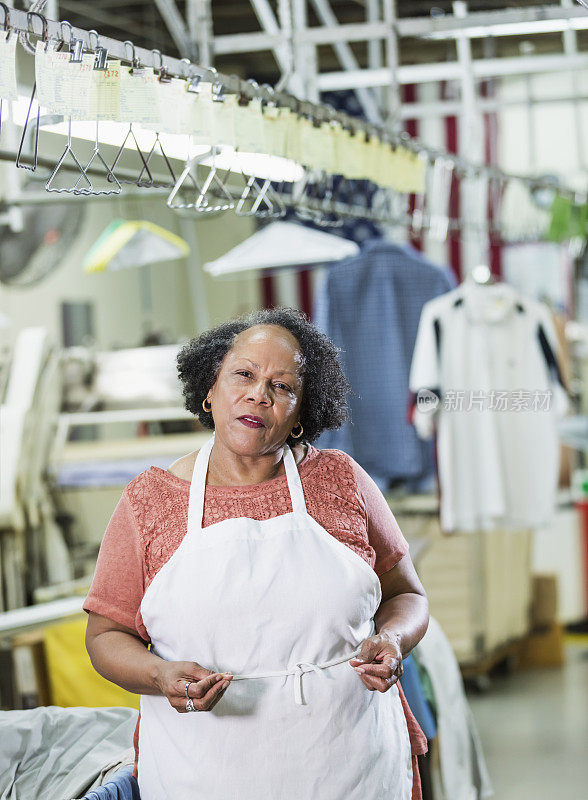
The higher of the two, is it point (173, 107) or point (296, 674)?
point (173, 107)

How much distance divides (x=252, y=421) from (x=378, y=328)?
3.13m

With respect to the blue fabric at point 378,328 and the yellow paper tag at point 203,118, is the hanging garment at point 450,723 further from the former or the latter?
the blue fabric at point 378,328

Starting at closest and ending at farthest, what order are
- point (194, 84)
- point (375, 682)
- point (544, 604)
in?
point (375, 682) < point (194, 84) < point (544, 604)

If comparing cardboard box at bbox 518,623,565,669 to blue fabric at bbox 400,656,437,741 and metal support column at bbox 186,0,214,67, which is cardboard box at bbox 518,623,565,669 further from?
metal support column at bbox 186,0,214,67

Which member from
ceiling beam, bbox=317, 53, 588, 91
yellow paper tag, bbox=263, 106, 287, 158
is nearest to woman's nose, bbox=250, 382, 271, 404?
yellow paper tag, bbox=263, 106, 287, 158

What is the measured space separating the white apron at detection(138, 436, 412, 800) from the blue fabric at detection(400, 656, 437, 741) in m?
0.83

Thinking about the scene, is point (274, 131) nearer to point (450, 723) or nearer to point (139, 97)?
point (139, 97)

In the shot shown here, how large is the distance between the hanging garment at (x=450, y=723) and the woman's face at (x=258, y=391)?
4.28 feet

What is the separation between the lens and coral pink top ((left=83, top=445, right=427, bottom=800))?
213 cm

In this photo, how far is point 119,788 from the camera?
7.09 ft

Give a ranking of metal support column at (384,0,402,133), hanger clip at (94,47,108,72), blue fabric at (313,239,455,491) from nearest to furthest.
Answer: hanger clip at (94,47,108,72)
metal support column at (384,0,402,133)
blue fabric at (313,239,455,491)

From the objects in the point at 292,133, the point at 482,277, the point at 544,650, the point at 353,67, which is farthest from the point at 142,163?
the point at 544,650

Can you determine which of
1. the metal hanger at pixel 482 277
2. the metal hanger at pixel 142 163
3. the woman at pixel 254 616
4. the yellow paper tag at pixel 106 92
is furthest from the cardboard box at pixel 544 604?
the yellow paper tag at pixel 106 92

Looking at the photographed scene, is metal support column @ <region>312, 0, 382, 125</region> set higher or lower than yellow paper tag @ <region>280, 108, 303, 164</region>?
higher
